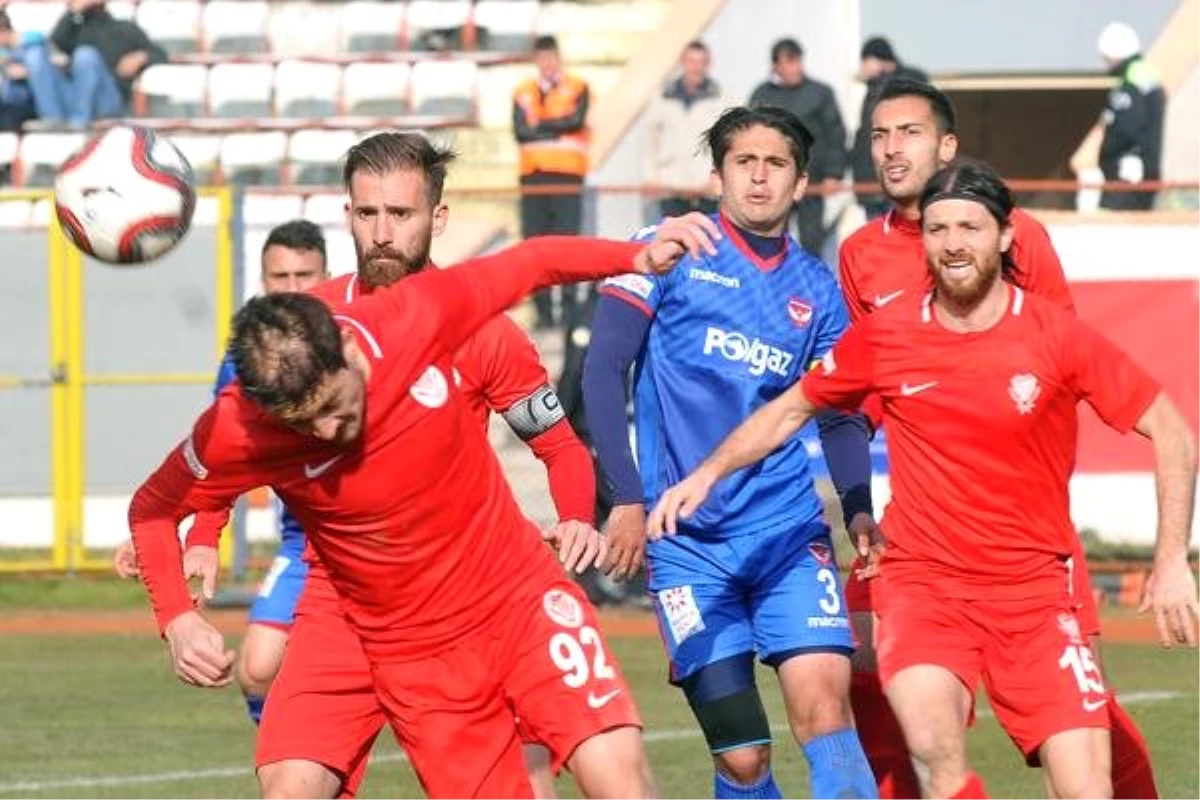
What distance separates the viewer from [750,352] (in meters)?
8.64

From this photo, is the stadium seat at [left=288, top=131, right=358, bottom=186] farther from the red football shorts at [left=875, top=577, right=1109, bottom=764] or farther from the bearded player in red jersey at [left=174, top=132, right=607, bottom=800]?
the red football shorts at [left=875, top=577, right=1109, bottom=764]

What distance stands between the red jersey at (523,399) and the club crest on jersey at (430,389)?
0.48 metres

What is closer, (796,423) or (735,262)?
(796,423)

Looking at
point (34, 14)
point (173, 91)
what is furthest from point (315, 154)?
point (34, 14)

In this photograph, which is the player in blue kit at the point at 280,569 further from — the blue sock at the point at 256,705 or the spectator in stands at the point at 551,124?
the spectator in stands at the point at 551,124

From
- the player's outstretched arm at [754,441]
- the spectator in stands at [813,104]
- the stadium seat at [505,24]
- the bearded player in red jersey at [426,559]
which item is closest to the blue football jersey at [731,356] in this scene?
the player's outstretched arm at [754,441]

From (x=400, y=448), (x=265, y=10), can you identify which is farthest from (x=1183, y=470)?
(x=265, y=10)

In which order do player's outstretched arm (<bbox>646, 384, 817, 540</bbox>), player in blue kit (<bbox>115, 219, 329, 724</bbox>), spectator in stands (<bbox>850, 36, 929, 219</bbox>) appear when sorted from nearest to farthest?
player's outstretched arm (<bbox>646, 384, 817, 540</bbox>), player in blue kit (<bbox>115, 219, 329, 724</bbox>), spectator in stands (<bbox>850, 36, 929, 219</bbox>)

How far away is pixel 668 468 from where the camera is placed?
8.77 m

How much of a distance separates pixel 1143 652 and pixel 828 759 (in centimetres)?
710

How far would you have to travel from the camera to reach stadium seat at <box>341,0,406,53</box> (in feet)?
77.9

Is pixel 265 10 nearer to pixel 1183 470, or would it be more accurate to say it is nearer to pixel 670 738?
pixel 670 738

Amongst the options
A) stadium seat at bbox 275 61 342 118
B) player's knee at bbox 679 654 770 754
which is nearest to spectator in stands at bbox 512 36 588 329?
stadium seat at bbox 275 61 342 118

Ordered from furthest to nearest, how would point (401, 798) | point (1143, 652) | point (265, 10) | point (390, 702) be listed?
point (265, 10) → point (1143, 652) → point (401, 798) → point (390, 702)
